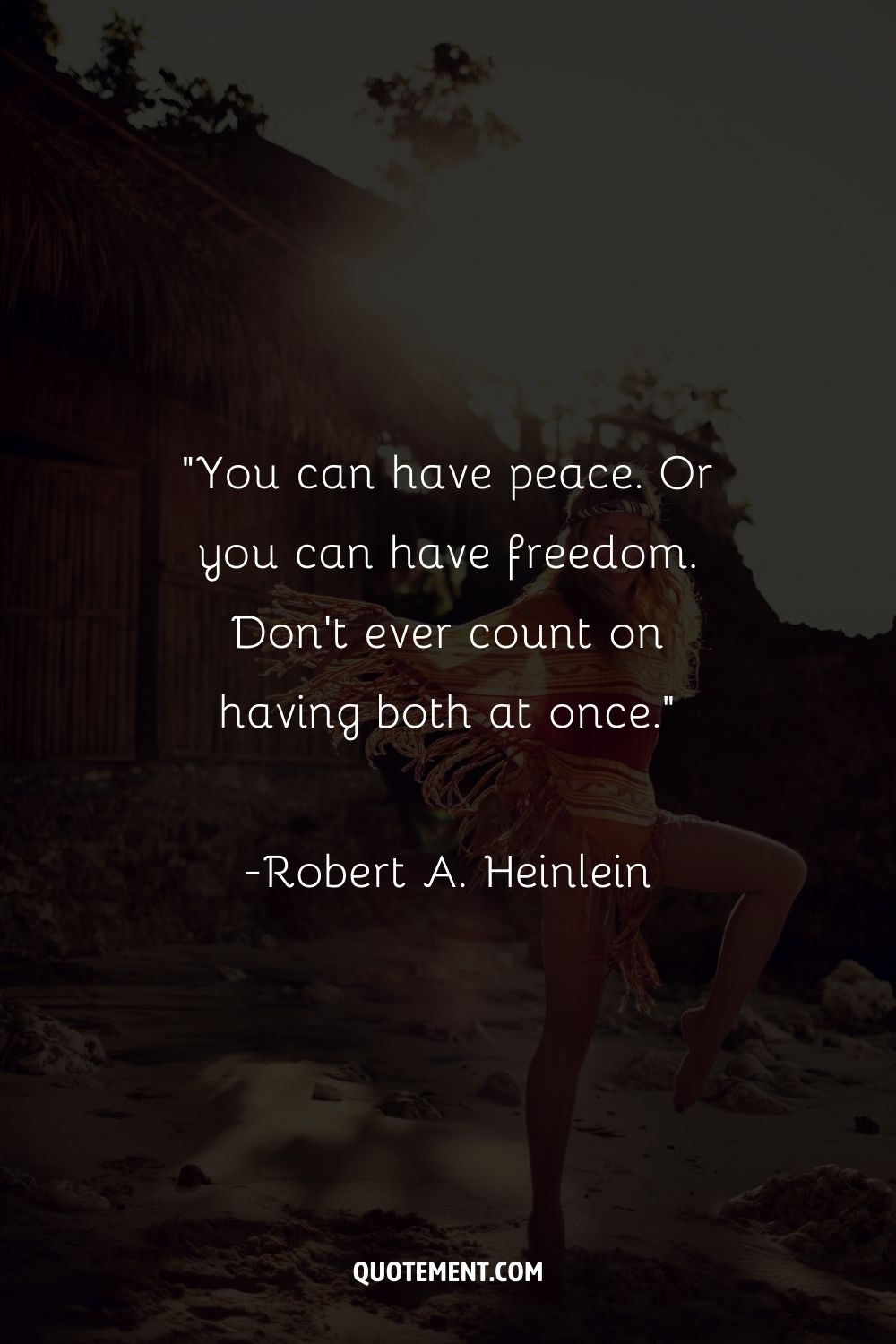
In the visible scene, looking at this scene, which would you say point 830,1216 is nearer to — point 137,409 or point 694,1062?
point 694,1062

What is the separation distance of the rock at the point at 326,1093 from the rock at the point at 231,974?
8.30ft

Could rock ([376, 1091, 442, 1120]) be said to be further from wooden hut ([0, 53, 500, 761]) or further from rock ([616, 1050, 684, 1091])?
wooden hut ([0, 53, 500, 761])

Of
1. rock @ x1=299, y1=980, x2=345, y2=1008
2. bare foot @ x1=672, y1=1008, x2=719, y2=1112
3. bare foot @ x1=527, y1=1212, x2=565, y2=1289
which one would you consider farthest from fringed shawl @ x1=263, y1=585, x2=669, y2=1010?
rock @ x1=299, y1=980, x2=345, y2=1008

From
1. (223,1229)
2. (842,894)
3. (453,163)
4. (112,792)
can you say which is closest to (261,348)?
(112,792)

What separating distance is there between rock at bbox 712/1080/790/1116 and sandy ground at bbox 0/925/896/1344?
0.13 ft

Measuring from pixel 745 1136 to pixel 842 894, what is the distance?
396cm

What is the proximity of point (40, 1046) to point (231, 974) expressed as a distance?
8.77ft

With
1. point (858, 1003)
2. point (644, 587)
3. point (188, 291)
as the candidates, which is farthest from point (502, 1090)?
point (188, 291)

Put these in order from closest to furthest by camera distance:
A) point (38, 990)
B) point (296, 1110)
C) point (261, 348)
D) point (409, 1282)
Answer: point (409, 1282)
point (296, 1110)
point (38, 990)
point (261, 348)

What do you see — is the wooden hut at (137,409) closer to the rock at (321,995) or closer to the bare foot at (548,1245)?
the rock at (321,995)

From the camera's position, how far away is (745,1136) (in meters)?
4.67

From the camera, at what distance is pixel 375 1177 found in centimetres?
366

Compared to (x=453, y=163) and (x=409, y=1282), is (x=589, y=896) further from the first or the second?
(x=453, y=163)

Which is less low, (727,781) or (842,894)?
(727,781)
